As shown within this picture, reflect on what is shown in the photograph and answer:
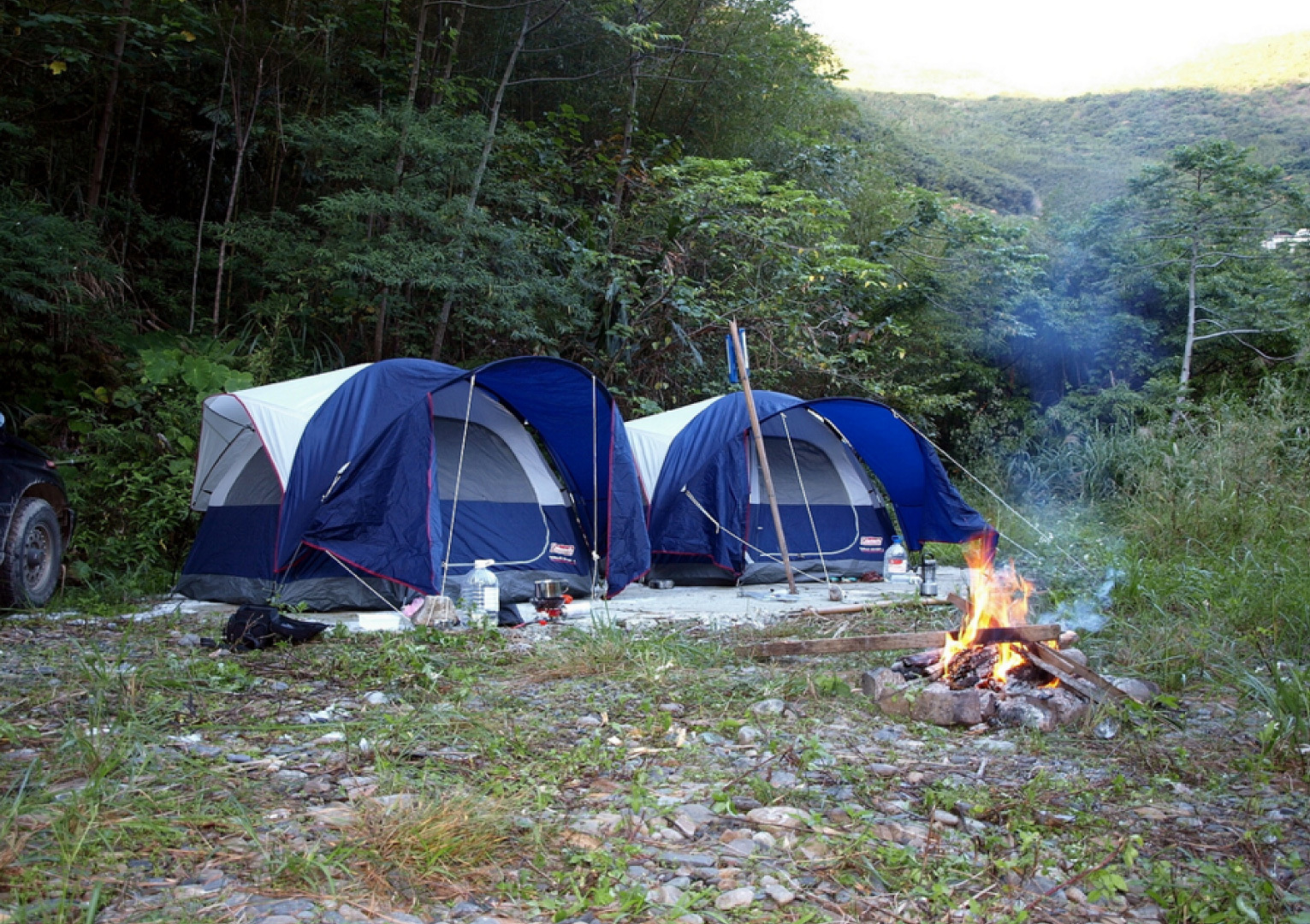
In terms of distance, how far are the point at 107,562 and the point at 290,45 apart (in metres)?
5.51

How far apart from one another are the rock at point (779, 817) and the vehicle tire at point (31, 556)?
455cm

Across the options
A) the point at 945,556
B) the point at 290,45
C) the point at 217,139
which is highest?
the point at 290,45

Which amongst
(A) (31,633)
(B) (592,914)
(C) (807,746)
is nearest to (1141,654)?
(C) (807,746)

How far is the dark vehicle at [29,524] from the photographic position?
16.9ft

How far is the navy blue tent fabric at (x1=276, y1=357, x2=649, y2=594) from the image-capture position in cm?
574

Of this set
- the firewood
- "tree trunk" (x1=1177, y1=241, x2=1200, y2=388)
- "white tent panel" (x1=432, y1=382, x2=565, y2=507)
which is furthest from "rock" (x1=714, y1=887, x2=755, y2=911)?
"tree trunk" (x1=1177, y1=241, x2=1200, y2=388)

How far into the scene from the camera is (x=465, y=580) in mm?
6066

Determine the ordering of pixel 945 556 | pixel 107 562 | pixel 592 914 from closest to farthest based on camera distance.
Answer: pixel 592 914 → pixel 107 562 → pixel 945 556

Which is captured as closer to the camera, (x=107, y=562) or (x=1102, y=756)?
(x=1102, y=756)

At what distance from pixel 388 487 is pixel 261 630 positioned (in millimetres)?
1489

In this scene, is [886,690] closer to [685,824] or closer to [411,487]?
[685,824]

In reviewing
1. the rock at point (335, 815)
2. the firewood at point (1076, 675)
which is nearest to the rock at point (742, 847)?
the rock at point (335, 815)

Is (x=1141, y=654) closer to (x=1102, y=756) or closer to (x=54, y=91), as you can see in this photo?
(x=1102, y=756)

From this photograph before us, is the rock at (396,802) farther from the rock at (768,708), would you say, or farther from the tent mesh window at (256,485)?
the tent mesh window at (256,485)
